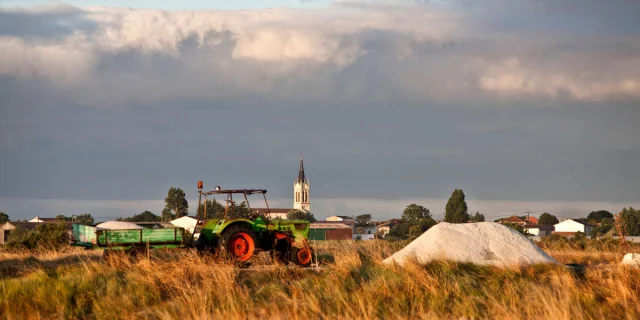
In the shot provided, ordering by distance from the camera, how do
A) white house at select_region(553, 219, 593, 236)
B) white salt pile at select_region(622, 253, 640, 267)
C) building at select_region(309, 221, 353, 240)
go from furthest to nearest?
1. white house at select_region(553, 219, 593, 236)
2. building at select_region(309, 221, 353, 240)
3. white salt pile at select_region(622, 253, 640, 267)

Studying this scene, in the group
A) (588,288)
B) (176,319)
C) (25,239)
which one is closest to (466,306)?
(588,288)

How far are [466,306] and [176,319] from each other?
5.84 metres

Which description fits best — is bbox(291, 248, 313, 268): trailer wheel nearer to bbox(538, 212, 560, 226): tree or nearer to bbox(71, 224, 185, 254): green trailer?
bbox(71, 224, 185, 254): green trailer

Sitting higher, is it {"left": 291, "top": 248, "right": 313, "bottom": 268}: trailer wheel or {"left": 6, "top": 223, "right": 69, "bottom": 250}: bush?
{"left": 6, "top": 223, "right": 69, "bottom": 250}: bush

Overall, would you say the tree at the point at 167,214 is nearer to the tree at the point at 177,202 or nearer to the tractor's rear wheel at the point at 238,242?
the tree at the point at 177,202

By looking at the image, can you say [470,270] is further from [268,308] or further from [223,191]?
[223,191]

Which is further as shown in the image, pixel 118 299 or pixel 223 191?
pixel 223 191

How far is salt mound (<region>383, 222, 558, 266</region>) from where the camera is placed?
21.4 metres

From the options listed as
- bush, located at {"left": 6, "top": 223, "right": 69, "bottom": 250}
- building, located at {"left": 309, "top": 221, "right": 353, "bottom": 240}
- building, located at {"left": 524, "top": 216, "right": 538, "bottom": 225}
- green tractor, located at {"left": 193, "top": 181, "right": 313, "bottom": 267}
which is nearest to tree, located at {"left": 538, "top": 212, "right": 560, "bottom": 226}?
building, located at {"left": 524, "top": 216, "right": 538, "bottom": 225}

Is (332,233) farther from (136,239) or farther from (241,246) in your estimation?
(136,239)

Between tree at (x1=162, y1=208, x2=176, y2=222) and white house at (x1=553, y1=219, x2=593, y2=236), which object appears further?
white house at (x1=553, y1=219, x2=593, y2=236)

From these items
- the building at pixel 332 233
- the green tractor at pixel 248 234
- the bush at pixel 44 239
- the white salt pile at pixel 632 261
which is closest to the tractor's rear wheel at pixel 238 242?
the green tractor at pixel 248 234

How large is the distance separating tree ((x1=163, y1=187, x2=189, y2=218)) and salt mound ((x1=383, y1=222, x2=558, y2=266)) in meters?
90.8

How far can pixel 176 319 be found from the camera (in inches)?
618
